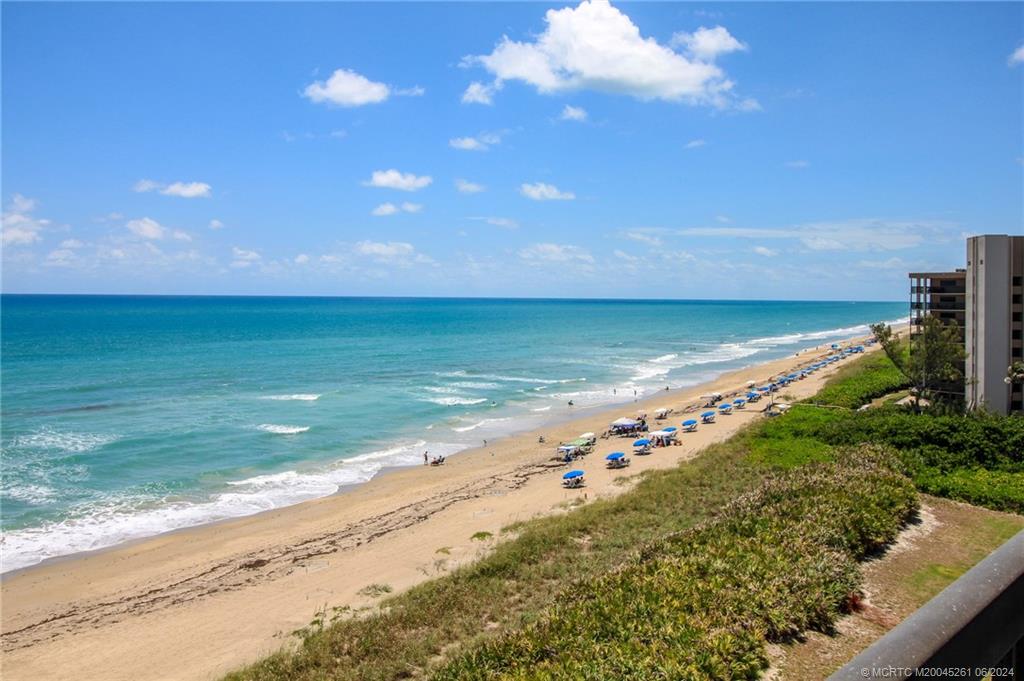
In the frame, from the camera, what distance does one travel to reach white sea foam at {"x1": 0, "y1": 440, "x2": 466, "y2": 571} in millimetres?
24125

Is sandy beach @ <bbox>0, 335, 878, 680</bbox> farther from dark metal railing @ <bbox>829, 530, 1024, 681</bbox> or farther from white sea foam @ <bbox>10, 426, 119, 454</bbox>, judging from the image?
dark metal railing @ <bbox>829, 530, 1024, 681</bbox>

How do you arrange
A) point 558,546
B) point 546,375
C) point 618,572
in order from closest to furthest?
point 618,572, point 558,546, point 546,375

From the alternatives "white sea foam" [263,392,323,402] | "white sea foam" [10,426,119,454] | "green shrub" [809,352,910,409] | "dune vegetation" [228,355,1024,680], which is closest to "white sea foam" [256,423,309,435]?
"white sea foam" [10,426,119,454]

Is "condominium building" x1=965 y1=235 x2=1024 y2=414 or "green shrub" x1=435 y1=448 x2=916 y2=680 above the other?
"condominium building" x1=965 y1=235 x2=1024 y2=414

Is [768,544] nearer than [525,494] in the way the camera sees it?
Yes

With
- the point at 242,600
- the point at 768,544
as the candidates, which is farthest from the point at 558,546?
the point at 242,600

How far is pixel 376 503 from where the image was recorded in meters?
28.3

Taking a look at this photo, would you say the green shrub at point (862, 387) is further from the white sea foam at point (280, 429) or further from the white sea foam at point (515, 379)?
the white sea foam at point (280, 429)

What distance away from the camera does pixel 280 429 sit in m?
40.9

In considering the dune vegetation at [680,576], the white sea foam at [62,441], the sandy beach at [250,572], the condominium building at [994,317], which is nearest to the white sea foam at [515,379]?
the sandy beach at [250,572]

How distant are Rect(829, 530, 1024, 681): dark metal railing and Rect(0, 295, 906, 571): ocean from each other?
28342mm

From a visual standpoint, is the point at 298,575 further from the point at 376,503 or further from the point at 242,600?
the point at 376,503

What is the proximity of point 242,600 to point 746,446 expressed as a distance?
1963cm

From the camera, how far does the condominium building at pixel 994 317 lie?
2947cm
